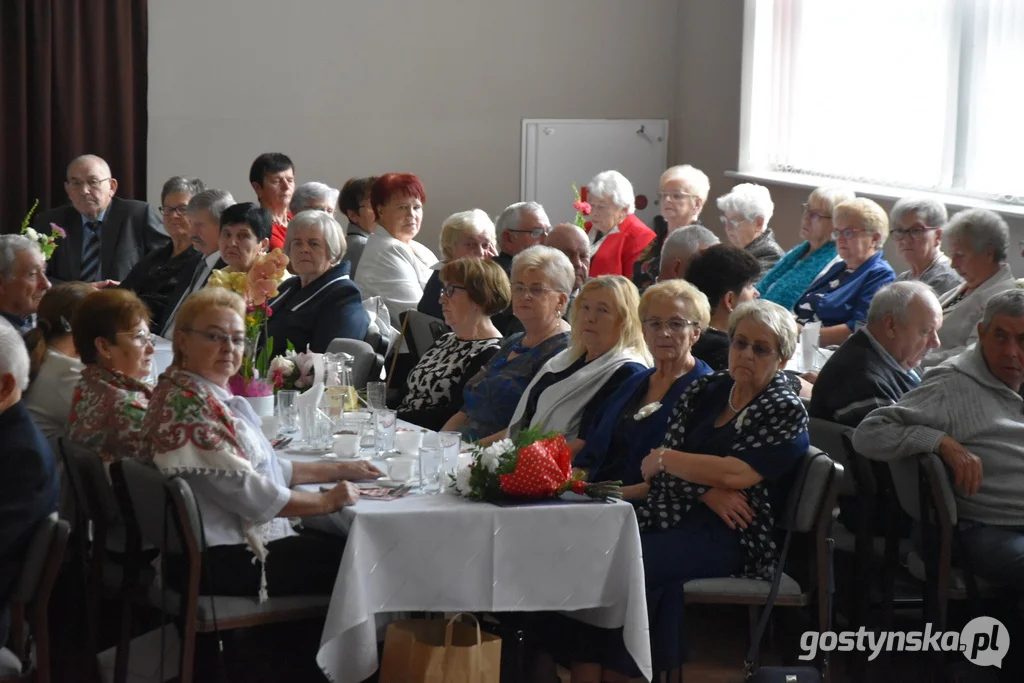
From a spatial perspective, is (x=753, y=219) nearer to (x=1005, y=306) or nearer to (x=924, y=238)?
(x=924, y=238)

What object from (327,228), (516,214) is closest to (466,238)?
(516,214)

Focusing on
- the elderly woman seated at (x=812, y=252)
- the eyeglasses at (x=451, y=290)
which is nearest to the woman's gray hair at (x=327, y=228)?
the eyeglasses at (x=451, y=290)

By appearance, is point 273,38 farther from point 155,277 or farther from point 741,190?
point 741,190

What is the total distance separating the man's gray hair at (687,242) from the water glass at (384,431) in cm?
187

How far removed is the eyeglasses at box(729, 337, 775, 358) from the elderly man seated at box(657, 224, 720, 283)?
181 centimetres

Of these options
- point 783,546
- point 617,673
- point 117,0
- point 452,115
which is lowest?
point 617,673

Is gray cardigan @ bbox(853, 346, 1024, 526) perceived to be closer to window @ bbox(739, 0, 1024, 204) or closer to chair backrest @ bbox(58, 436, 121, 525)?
chair backrest @ bbox(58, 436, 121, 525)

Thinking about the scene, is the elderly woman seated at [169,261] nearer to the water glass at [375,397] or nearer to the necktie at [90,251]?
the necktie at [90,251]

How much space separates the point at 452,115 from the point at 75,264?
3.27m

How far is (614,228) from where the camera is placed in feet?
24.3

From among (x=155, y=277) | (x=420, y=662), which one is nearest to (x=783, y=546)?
(x=420, y=662)

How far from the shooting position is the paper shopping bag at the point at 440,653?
122 inches

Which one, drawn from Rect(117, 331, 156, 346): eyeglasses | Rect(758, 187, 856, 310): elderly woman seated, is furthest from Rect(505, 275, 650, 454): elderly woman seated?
Rect(758, 187, 856, 310): elderly woman seated

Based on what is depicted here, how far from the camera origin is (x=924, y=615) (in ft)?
11.7
